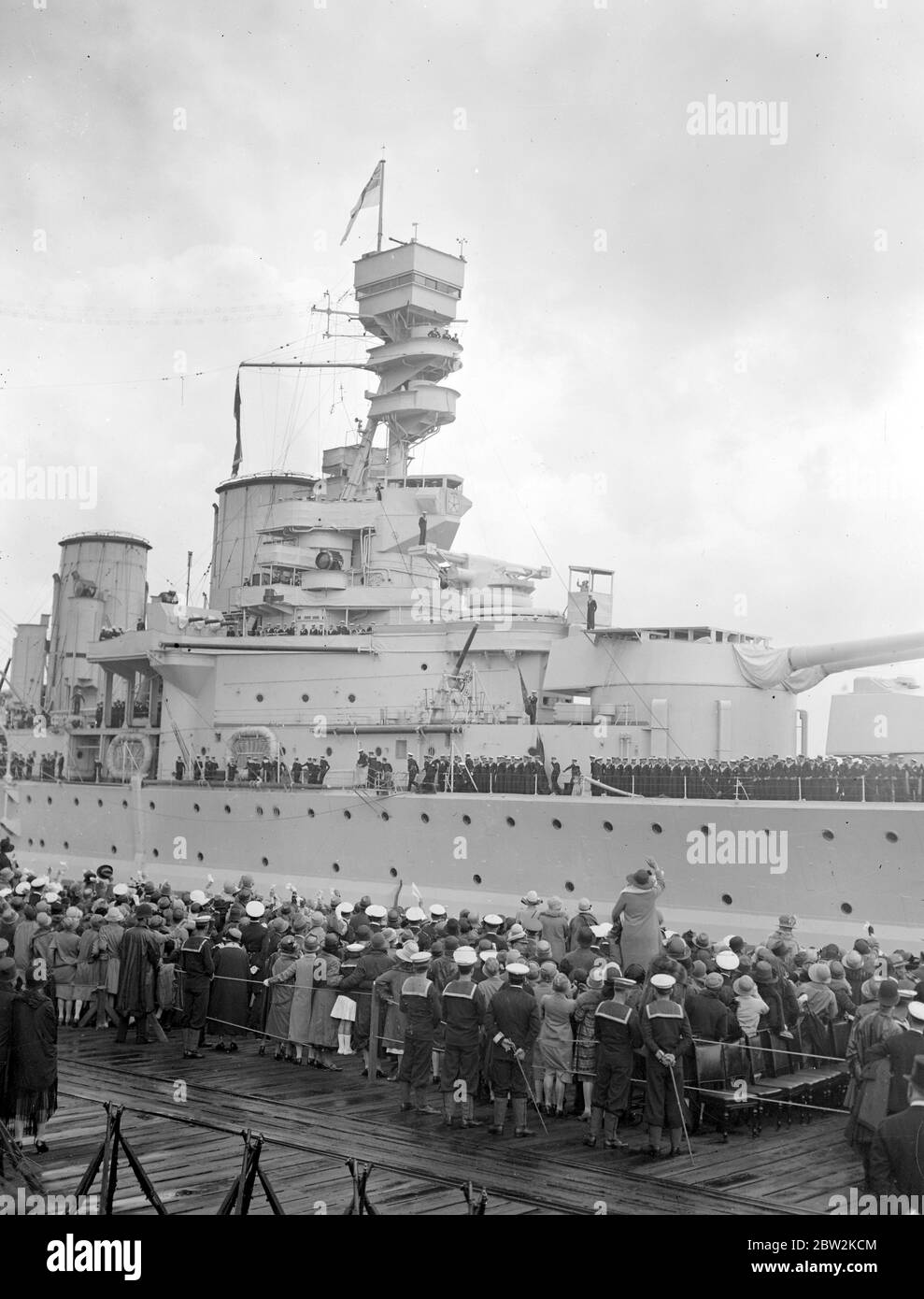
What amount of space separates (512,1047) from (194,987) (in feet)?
12.8

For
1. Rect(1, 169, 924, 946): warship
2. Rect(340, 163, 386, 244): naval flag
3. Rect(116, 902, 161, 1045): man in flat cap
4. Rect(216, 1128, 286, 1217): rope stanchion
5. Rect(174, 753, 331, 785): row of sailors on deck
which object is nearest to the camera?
Rect(216, 1128, 286, 1217): rope stanchion

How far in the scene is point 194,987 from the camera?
1148 cm

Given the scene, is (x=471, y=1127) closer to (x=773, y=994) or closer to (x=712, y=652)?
(x=773, y=994)

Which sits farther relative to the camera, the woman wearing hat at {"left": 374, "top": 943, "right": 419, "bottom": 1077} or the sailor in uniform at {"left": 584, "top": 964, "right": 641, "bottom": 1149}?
the woman wearing hat at {"left": 374, "top": 943, "right": 419, "bottom": 1077}

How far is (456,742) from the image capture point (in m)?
23.4

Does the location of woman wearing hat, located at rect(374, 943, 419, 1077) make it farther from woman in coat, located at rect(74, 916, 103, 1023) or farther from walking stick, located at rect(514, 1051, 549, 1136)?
woman in coat, located at rect(74, 916, 103, 1023)

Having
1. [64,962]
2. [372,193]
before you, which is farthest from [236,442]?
[64,962]

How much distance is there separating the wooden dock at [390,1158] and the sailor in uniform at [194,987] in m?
0.96

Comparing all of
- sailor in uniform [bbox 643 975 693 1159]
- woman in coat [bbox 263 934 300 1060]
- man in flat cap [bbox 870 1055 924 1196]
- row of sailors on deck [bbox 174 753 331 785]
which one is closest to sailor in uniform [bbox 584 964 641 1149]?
sailor in uniform [bbox 643 975 693 1159]

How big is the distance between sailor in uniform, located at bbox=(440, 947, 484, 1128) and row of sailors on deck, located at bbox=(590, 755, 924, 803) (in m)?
9.42

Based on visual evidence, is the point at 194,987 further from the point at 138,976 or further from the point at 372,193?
the point at 372,193

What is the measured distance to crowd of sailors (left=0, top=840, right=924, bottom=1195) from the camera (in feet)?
27.0
